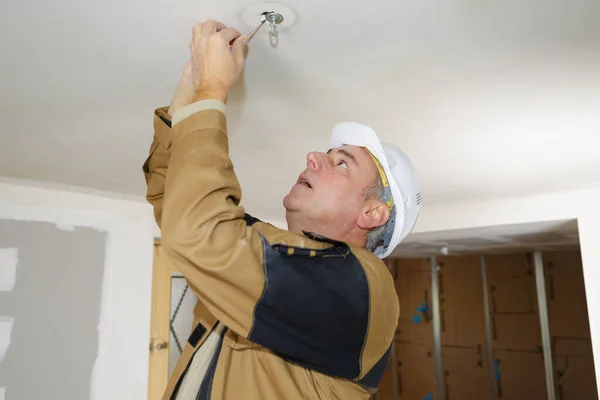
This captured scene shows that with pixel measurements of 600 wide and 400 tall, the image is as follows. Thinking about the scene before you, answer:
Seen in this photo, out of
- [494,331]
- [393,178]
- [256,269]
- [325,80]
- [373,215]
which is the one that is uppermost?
[325,80]

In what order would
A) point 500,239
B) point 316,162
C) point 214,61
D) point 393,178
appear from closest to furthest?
1. point 214,61
2. point 316,162
3. point 393,178
4. point 500,239

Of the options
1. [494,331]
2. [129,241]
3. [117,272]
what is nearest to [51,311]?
[117,272]

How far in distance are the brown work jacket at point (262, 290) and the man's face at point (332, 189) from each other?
15 centimetres

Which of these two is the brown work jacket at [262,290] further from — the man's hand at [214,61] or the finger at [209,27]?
the finger at [209,27]

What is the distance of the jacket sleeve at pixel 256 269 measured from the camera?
0.81m

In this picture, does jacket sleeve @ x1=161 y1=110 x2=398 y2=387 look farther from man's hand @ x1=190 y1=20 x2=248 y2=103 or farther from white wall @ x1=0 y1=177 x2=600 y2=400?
white wall @ x1=0 y1=177 x2=600 y2=400

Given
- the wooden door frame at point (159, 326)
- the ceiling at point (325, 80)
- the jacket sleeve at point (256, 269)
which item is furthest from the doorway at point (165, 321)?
the jacket sleeve at point (256, 269)

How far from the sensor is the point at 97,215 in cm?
302

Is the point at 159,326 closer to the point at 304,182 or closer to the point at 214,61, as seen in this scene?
the point at 304,182

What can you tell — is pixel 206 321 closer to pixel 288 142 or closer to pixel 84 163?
pixel 288 142

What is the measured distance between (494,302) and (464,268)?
0.51 m

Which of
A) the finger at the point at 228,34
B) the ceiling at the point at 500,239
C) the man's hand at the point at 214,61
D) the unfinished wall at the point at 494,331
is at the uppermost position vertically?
the ceiling at the point at 500,239

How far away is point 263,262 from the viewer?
85 cm

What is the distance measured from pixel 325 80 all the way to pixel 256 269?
0.82 meters
